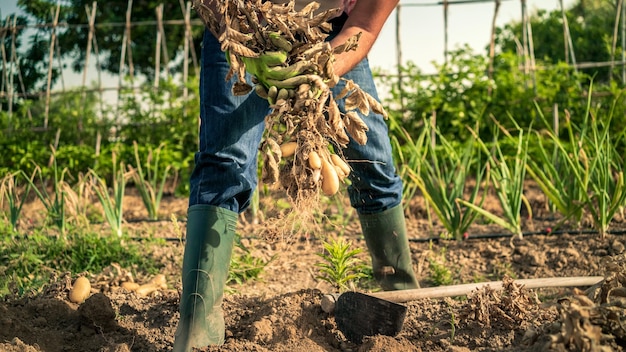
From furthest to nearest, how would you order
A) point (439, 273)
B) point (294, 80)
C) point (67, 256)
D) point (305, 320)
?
1. point (67, 256)
2. point (439, 273)
3. point (305, 320)
4. point (294, 80)

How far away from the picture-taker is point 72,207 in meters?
3.78

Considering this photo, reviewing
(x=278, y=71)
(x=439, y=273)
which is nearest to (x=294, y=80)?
(x=278, y=71)

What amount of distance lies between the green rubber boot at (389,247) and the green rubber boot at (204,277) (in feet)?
2.23

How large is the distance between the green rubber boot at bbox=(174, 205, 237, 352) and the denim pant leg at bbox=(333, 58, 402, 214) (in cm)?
49

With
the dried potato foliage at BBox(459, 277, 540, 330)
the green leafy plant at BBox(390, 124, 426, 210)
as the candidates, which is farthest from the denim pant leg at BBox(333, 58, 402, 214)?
the green leafy plant at BBox(390, 124, 426, 210)

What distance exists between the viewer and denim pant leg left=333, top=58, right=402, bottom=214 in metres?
2.24

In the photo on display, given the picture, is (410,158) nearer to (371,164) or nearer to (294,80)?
(371,164)

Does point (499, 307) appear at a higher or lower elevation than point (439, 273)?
higher

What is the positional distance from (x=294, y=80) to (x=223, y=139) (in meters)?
0.37

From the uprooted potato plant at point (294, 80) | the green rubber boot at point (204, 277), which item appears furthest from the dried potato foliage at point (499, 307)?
the green rubber boot at point (204, 277)

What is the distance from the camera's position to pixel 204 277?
6.08 feet

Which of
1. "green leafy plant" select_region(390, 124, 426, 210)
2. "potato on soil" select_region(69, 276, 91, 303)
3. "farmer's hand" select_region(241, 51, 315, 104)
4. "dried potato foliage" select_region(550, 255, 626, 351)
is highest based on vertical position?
"farmer's hand" select_region(241, 51, 315, 104)

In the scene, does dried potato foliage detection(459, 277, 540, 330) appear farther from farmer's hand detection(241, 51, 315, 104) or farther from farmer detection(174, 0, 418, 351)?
farmer's hand detection(241, 51, 315, 104)

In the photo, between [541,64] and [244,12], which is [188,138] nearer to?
[541,64]
